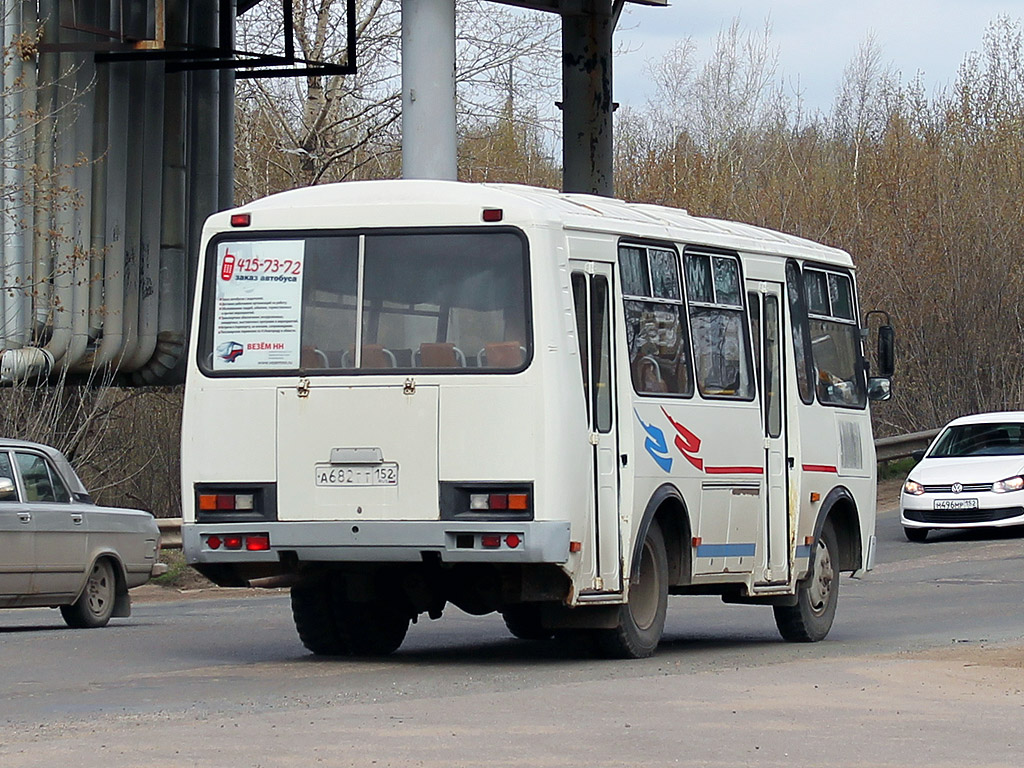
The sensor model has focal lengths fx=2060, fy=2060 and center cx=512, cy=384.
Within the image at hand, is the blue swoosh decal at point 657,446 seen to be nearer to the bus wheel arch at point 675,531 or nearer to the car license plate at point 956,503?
the bus wheel arch at point 675,531

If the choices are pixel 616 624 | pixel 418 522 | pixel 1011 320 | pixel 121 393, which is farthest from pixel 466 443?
pixel 1011 320

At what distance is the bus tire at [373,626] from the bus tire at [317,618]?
7 cm

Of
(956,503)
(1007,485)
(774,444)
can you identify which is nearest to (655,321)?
(774,444)

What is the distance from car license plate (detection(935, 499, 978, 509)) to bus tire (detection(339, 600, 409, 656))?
1399 centimetres

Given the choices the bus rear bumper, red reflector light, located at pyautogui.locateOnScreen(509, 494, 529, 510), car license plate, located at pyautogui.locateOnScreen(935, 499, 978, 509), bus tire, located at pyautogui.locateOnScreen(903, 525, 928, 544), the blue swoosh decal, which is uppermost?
the blue swoosh decal

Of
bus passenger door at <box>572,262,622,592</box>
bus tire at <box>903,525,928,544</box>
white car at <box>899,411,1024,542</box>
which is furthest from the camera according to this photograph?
bus tire at <box>903,525,928,544</box>

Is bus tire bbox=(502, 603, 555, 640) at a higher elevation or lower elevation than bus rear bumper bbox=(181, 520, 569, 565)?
lower

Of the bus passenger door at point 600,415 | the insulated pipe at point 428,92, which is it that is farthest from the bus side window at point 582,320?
the insulated pipe at point 428,92

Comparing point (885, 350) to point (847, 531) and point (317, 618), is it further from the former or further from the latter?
point (317, 618)

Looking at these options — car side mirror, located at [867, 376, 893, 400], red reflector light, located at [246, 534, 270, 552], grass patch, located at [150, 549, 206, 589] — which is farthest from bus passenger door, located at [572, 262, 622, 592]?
grass patch, located at [150, 549, 206, 589]

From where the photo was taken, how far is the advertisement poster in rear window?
12.8m

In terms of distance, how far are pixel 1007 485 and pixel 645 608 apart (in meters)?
14.2

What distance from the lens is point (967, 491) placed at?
87.7ft

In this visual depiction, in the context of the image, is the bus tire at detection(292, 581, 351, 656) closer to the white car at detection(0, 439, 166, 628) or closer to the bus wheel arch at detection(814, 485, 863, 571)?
the white car at detection(0, 439, 166, 628)
